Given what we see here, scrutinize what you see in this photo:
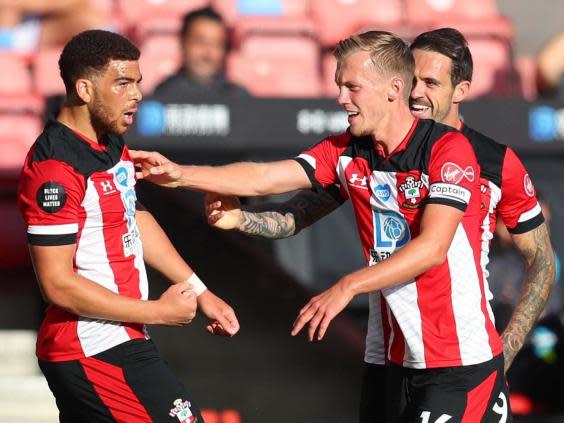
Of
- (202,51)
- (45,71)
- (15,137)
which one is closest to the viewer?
(202,51)

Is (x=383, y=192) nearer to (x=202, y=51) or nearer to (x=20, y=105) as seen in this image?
(x=202, y=51)

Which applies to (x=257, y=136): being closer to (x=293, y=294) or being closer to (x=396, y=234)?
(x=293, y=294)

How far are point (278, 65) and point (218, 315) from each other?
5.36m

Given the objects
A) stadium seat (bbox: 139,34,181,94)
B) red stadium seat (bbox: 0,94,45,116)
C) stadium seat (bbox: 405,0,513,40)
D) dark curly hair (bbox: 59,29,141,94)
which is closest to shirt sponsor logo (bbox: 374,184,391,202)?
dark curly hair (bbox: 59,29,141,94)

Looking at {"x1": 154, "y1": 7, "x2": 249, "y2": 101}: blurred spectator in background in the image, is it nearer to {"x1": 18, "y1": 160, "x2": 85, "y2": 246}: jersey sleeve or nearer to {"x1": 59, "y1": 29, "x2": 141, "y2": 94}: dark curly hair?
{"x1": 59, "y1": 29, "x2": 141, "y2": 94}: dark curly hair

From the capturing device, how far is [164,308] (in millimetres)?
3830

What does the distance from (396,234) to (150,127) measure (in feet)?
11.3

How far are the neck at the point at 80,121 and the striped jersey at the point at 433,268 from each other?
0.95m

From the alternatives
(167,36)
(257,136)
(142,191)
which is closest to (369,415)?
(142,191)

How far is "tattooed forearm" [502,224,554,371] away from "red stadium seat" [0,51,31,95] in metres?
5.34

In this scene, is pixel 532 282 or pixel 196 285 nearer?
pixel 196 285

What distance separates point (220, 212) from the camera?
4180 mm

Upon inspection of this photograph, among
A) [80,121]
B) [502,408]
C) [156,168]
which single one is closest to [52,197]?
[80,121]

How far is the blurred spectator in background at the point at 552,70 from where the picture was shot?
8.87 meters
